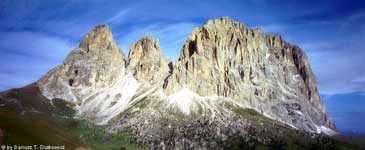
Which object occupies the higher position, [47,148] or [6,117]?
[6,117]

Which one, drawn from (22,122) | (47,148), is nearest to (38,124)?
(22,122)

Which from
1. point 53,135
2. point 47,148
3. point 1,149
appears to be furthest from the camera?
point 53,135

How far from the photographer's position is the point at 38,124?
8844 centimetres

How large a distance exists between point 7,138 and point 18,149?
3.58m

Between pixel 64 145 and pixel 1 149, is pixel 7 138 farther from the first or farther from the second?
pixel 64 145

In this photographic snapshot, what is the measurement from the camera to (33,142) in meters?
79.9

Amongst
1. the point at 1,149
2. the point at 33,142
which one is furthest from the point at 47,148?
the point at 1,149

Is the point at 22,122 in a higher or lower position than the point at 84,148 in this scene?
higher

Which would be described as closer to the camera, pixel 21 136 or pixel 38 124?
pixel 21 136

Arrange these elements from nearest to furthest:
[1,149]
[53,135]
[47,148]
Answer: [1,149] → [47,148] → [53,135]

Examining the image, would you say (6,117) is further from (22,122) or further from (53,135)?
(53,135)

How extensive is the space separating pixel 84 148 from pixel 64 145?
4717 mm

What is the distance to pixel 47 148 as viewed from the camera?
79.2m

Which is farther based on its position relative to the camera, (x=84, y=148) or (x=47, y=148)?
(x=84, y=148)
